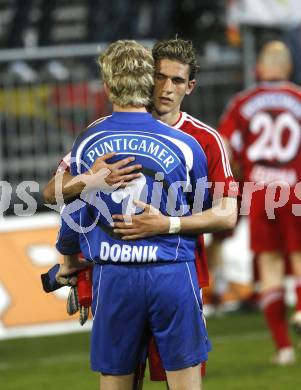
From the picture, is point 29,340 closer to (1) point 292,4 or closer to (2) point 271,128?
(2) point 271,128

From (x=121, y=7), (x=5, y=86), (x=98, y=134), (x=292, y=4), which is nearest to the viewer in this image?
(x=98, y=134)

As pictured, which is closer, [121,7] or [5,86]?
[5,86]

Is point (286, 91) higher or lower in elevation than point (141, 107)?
lower

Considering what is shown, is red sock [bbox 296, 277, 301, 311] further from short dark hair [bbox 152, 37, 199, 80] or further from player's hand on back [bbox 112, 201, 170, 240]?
player's hand on back [bbox 112, 201, 170, 240]

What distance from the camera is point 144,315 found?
5734 mm

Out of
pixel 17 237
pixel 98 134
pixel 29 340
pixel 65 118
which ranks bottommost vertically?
pixel 29 340

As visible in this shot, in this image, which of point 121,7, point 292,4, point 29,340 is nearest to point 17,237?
point 29,340

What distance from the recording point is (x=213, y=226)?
5848 millimetres

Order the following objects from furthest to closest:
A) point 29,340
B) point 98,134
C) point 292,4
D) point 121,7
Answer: point 121,7, point 292,4, point 29,340, point 98,134

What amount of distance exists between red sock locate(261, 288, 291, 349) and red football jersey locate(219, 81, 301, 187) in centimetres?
93

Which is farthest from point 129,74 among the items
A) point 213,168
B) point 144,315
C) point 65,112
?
point 65,112

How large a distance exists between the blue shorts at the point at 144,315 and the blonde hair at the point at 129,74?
74cm

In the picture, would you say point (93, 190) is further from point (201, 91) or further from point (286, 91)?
point (201, 91)

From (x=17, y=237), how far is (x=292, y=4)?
486 centimetres
